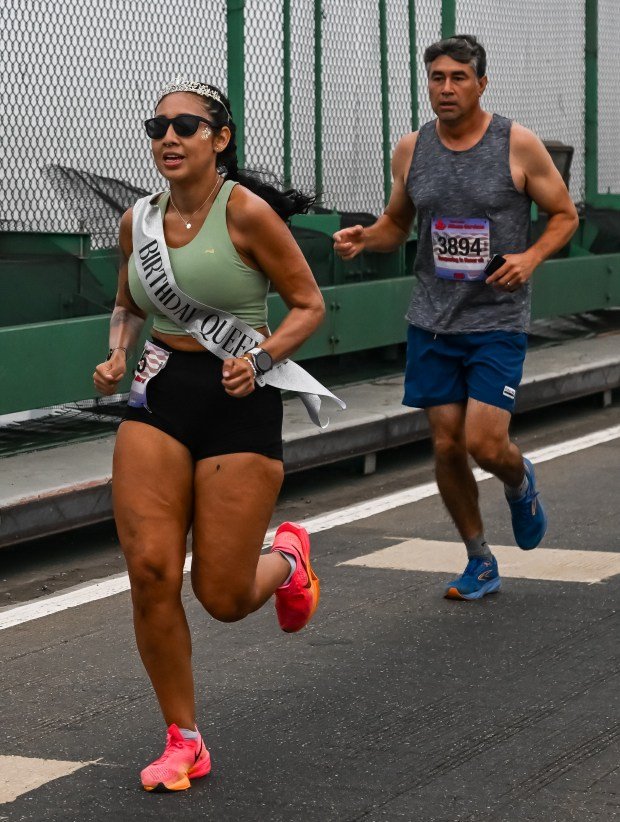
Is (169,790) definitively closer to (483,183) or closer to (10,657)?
(10,657)

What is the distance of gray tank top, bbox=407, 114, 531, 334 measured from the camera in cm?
658

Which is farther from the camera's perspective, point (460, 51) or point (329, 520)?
point (329, 520)

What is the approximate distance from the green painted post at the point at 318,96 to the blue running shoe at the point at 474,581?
5075mm

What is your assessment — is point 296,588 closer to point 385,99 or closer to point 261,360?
point 261,360

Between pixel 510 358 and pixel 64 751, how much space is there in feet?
8.32

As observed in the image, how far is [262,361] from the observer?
184 inches

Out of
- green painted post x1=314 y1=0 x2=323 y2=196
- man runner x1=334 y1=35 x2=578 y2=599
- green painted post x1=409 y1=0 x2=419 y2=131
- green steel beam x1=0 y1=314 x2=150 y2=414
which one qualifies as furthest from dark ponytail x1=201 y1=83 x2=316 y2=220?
green painted post x1=409 y1=0 x2=419 y2=131

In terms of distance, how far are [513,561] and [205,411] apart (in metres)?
3.06

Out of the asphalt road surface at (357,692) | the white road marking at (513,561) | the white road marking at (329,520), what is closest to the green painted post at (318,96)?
the white road marking at (329,520)

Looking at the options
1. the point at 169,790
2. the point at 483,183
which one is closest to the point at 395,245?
the point at 483,183

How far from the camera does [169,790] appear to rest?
462 centimetres

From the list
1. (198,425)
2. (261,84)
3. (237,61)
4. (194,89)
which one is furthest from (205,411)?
(261,84)

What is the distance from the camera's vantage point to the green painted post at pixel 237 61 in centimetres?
1055

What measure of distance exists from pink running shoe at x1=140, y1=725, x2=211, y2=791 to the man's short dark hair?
301 cm
